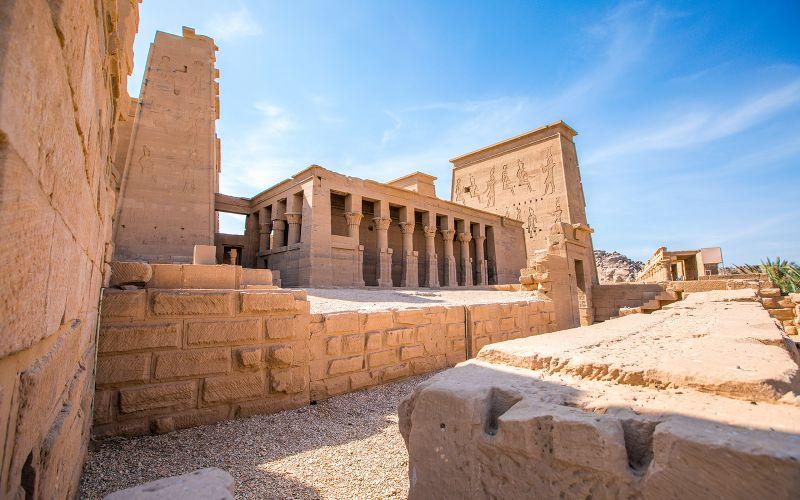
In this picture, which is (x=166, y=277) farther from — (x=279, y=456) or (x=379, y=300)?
(x=379, y=300)

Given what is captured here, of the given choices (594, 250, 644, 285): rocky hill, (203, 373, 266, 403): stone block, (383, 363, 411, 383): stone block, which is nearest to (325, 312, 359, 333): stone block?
(383, 363, 411, 383): stone block

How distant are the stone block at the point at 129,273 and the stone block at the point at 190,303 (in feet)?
1.24

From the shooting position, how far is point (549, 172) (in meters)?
23.8

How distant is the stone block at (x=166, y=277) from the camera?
12.1ft

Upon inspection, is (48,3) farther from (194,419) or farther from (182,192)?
(182,192)

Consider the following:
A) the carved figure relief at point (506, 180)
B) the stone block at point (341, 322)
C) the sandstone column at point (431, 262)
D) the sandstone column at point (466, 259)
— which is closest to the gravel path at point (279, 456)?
the stone block at point (341, 322)

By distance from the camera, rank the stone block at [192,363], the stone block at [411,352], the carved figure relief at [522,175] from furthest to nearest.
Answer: the carved figure relief at [522,175]
the stone block at [411,352]
the stone block at [192,363]

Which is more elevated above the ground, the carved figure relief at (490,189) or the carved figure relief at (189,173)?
the carved figure relief at (490,189)

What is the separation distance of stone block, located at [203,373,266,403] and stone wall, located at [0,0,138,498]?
183 cm

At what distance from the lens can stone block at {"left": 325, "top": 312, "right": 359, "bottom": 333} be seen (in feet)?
14.3

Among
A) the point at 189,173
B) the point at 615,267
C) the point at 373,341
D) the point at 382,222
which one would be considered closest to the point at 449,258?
the point at 382,222

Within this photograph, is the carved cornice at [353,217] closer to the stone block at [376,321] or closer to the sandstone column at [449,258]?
the sandstone column at [449,258]

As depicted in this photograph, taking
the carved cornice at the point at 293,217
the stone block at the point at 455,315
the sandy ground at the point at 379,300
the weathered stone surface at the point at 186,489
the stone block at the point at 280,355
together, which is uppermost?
the carved cornice at the point at 293,217

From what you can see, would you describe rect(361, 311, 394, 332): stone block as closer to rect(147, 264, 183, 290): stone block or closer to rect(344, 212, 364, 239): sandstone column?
rect(147, 264, 183, 290): stone block
